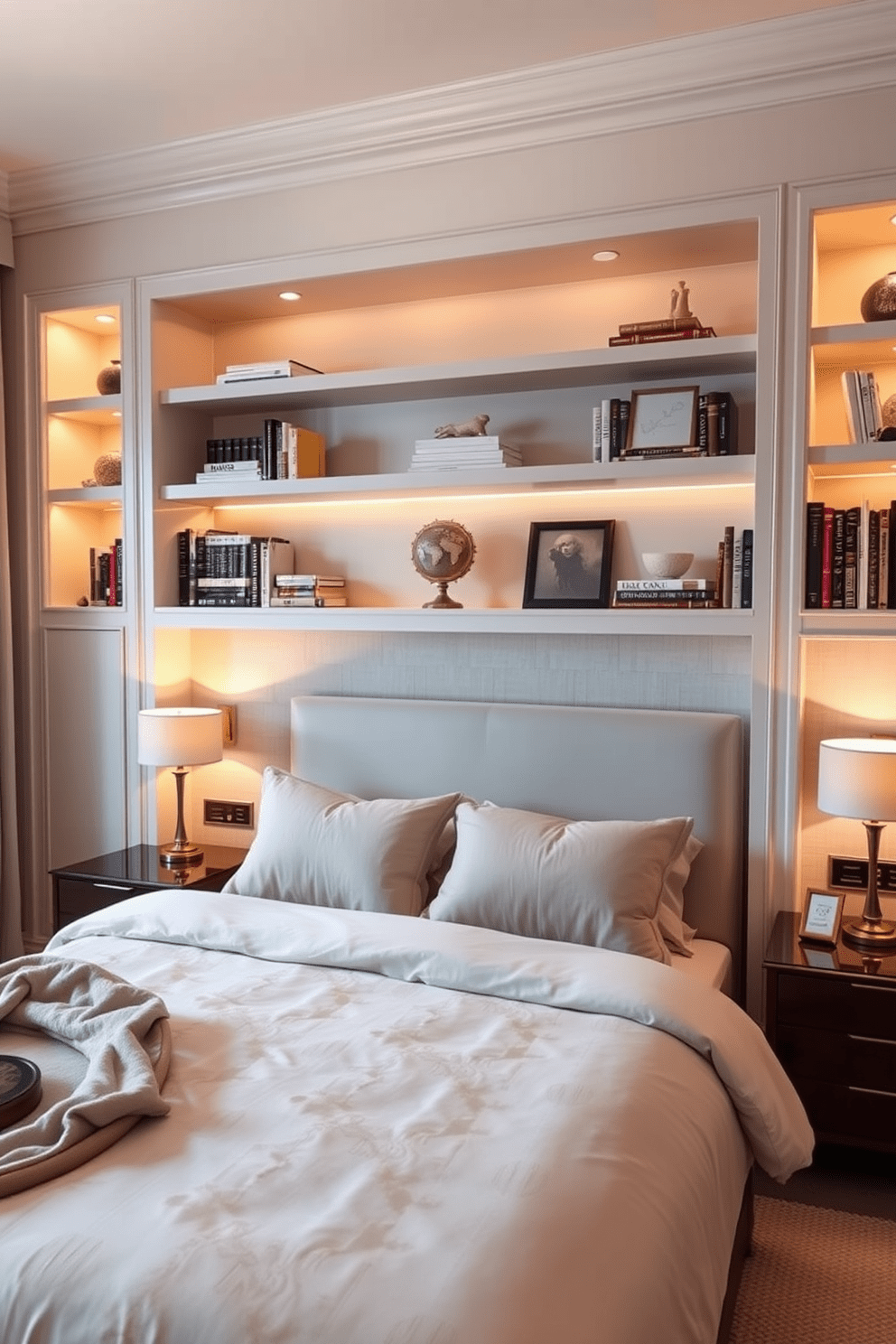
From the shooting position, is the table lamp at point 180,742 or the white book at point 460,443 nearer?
the white book at point 460,443

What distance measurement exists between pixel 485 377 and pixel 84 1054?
213 cm

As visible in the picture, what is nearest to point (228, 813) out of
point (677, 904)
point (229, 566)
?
point (229, 566)

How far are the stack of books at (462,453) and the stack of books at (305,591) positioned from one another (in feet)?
1.64

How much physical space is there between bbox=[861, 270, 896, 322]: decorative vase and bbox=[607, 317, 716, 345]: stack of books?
1.35 feet

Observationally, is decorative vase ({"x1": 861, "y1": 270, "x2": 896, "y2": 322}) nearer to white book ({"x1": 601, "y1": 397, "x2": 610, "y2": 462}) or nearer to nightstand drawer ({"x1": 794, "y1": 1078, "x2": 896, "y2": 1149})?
white book ({"x1": 601, "y1": 397, "x2": 610, "y2": 462})

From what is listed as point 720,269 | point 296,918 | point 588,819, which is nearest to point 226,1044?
point 296,918

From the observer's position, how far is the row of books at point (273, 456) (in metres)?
3.44

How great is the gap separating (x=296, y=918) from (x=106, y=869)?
109cm

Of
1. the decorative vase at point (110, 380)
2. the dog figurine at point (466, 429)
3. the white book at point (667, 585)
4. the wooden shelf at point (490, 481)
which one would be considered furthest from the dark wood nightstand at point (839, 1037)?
the decorative vase at point (110, 380)

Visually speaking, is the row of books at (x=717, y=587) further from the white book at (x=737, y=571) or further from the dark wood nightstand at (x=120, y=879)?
the dark wood nightstand at (x=120, y=879)

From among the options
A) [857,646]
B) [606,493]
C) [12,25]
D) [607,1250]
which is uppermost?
[12,25]

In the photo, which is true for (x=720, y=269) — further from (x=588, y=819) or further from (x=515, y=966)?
(x=515, y=966)

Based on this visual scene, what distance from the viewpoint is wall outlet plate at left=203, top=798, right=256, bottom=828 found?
3.74 metres

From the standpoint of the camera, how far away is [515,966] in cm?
228
